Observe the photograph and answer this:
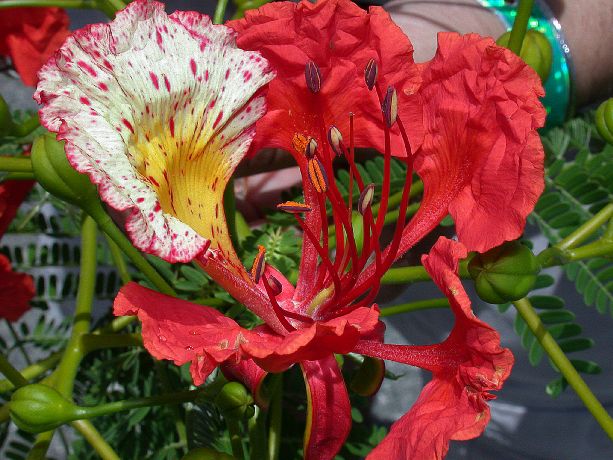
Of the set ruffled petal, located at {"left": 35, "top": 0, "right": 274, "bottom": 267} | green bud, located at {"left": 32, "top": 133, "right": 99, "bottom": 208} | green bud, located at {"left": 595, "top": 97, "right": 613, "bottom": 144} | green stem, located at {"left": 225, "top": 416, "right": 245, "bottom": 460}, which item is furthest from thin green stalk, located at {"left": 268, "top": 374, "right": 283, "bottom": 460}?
green bud, located at {"left": 595, "top": 97, "right": 613, "bottom": 144}

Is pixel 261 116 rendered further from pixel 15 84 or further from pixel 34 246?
pixel 15 84

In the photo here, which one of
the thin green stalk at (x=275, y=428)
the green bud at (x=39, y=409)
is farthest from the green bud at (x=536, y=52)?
the green bud at (x=39, y=409)

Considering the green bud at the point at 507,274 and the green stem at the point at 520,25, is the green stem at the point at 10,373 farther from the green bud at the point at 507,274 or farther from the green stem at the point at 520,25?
the green stem at the point at 520,25

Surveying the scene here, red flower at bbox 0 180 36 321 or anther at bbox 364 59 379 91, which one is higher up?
anther at bbox 364 59 379 91

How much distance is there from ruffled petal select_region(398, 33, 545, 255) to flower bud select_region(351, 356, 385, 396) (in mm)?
103

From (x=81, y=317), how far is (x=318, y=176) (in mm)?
280

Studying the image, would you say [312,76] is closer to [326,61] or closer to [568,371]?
[326,61]

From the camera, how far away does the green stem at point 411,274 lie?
2.06ft

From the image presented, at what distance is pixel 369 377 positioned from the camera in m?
0.65

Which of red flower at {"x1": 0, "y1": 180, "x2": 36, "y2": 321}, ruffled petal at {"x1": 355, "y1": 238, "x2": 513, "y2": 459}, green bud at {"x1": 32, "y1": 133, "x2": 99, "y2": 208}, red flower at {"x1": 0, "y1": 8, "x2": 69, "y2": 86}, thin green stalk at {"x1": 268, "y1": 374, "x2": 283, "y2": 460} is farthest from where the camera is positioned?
red flower at {"x1": 0, "y1": 8, "x2": 69, "y2": 86}

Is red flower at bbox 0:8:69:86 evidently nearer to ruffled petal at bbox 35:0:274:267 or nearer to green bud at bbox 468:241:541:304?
ruffled petal at bbox 35:0:274:267

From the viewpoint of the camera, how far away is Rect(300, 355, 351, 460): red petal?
0.62 metres

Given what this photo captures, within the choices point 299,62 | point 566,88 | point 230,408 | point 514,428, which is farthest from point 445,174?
point 514,428

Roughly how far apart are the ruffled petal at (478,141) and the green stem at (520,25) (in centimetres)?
7
